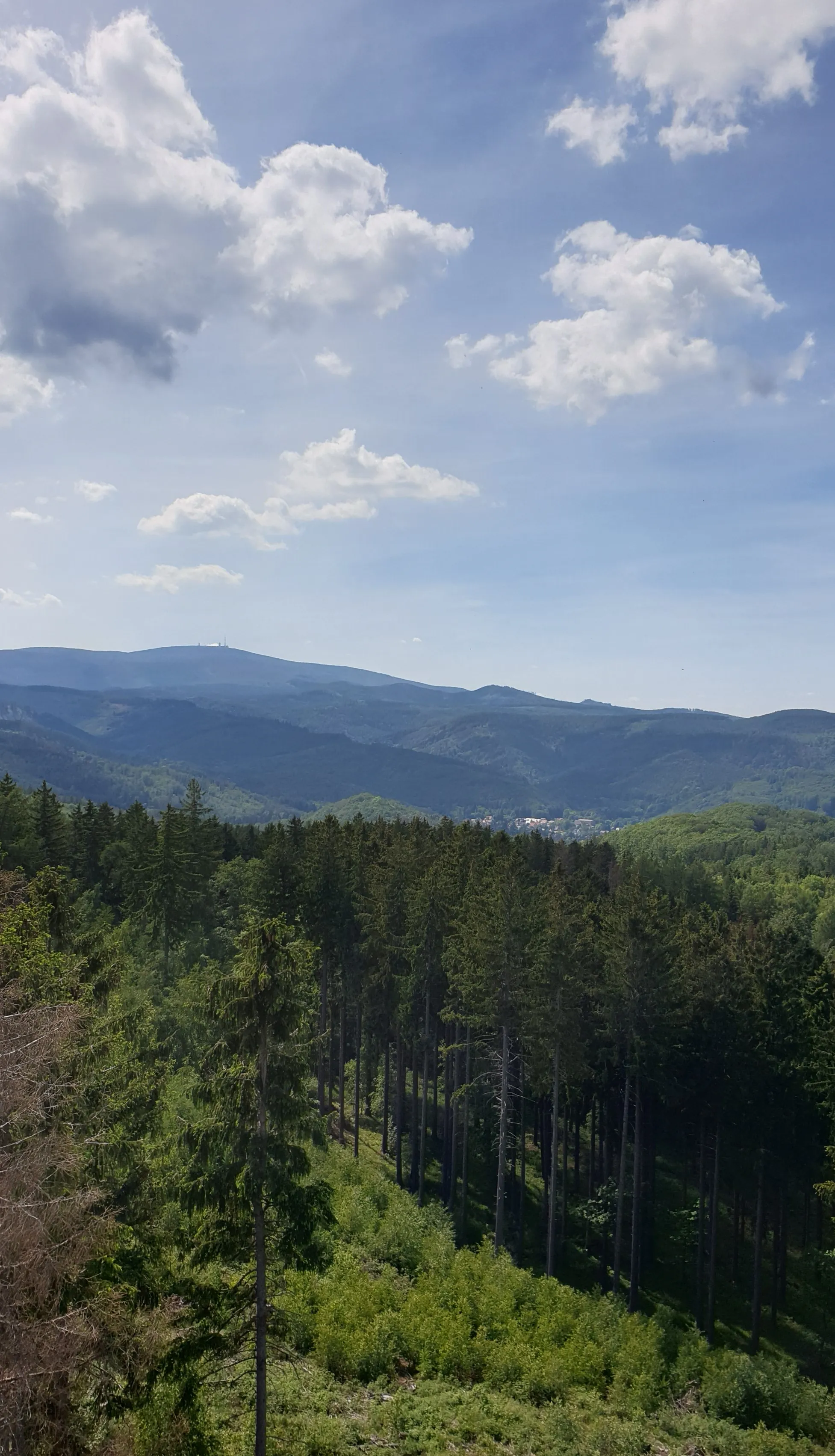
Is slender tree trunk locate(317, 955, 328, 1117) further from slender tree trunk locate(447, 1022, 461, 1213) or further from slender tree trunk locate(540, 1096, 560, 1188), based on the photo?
slender tree trunk locate(540, 1096, 560, 1188)

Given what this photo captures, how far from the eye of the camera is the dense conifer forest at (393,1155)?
1507 cm

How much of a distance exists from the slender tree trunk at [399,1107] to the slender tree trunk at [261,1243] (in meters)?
26.8

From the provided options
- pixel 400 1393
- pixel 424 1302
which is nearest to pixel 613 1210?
pixel 424 1302

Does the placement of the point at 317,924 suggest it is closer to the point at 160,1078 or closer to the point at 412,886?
the point at 412,886

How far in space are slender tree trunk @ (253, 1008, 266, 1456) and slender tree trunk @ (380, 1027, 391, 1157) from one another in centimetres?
3031

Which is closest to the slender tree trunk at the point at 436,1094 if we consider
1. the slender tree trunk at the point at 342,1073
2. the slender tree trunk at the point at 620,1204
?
the slender tree trunk at the point at 342,1073

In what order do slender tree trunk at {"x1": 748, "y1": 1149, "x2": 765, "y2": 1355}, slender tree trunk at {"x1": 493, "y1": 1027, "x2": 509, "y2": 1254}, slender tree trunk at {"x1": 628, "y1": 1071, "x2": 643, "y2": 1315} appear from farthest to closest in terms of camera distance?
slender tree trunk at {"x1": 628, "y1": 1071, "x2": 643, "y2": 1315}
slender tree trunk at {"x1": 748, "y1": 1149, "x2": 765, "y2": 1355}
slender tree trunk at {"x1": 493, "y1": 1027, "x2": 509, "y2": 1254}

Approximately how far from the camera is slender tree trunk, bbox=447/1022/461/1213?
41469mm

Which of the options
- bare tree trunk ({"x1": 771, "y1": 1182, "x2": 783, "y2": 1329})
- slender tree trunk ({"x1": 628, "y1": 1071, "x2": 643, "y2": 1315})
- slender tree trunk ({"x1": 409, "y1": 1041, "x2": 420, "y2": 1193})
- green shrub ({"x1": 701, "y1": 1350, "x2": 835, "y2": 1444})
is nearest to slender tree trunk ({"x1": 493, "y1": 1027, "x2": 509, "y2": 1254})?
slender tree trunk ({"x1": 628, "y1": 1071, "x2": 643, "y2": 1315})

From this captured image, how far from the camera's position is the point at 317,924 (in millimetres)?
43969

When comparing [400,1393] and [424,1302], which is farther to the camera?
[424,1302]

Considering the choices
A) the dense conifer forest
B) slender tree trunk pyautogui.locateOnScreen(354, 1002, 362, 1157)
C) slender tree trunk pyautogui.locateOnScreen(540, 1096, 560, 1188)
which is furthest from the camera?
slender tree trunk pyautogui.locateOnScreen(540, 1096, 560, 1188)

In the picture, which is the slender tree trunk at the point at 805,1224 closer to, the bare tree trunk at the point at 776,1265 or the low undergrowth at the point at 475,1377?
the bare tree trunk at the point at 776,1265

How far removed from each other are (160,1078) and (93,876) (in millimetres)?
46052
